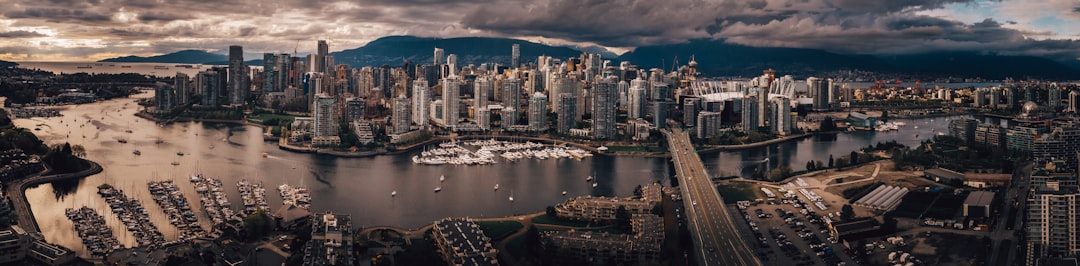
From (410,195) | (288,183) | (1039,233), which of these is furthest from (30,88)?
(1039,233)

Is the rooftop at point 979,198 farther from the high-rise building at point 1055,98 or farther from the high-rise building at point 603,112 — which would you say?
the high-rise building at point 1055,98

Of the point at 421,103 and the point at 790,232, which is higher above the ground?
the point at 421,103

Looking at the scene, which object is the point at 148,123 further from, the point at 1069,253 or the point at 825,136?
the point at 1069,253

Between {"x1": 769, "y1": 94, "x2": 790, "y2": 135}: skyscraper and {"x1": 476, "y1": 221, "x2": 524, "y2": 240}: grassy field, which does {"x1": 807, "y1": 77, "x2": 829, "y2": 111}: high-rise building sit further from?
{"x1": 476, "y1": 221, "x2": 524, "y2": 240}: grassy field

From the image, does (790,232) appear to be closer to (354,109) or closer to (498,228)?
(498,228)

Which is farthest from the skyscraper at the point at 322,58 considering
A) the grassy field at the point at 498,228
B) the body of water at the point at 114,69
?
the grassy field at the point at 498,228

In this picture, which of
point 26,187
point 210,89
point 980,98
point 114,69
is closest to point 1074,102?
point 980,98
